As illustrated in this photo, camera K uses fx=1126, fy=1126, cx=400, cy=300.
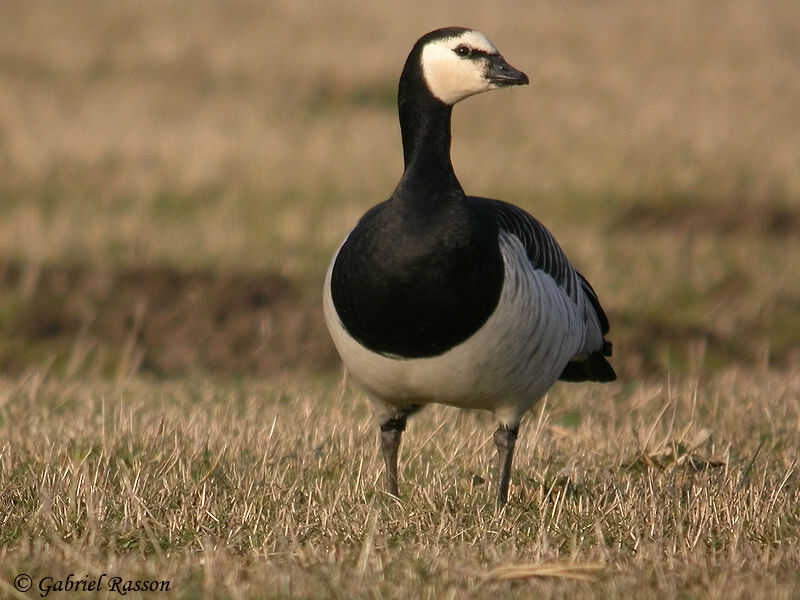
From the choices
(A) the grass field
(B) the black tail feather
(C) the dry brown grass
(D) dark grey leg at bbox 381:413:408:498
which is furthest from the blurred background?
(D) dark grey leg at bbox 381:413:408:498

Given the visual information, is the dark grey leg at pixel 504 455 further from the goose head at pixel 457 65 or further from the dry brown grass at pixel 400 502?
the goose head at pixel 457 65

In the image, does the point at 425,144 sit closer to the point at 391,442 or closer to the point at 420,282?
the point at 420,282

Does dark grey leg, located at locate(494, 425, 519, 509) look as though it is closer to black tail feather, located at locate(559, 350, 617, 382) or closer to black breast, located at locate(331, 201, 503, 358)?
black breast, located at locate(331, 201, 503, 358)

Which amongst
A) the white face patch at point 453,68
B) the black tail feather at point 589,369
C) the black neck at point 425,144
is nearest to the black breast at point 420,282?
the black neck at point 425,144

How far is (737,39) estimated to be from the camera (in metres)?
22.0

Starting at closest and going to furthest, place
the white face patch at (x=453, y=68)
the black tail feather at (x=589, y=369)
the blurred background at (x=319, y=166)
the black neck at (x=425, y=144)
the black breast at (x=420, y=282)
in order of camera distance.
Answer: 1. the black breast at (x=420, y=282)
2. the black neck at (x=425, y=144)
3. the white face patch at (x=453, y=68)
4. the black tail feather at (x=589, y=369)
5. the blurred background at (x=319, y=166)

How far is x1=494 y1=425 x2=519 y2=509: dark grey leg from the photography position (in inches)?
191

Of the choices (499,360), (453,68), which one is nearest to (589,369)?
(499,360)

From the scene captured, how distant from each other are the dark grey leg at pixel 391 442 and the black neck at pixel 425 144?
112cm

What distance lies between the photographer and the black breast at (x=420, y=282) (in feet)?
14.9

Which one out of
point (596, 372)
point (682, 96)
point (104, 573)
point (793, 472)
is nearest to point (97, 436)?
point (104, 573)

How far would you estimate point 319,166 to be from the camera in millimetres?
14820

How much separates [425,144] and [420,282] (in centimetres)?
73

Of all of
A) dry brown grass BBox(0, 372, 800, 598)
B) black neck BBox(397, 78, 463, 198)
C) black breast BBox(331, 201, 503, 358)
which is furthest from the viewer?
black neck BBox(397, 78, 463, 198)
